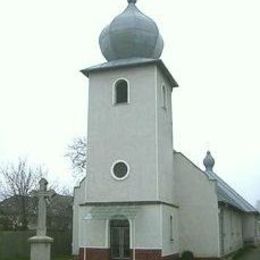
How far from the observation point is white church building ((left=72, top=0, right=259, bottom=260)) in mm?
25719

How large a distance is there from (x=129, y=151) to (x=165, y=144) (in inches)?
93.1

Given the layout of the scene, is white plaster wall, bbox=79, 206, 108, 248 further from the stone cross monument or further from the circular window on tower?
the stone cross monument

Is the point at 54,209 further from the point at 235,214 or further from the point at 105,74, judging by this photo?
the point at 105,74

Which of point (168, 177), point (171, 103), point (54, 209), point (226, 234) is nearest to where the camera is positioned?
point (168, 177)

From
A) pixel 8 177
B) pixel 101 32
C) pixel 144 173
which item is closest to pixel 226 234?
pixel 144 173

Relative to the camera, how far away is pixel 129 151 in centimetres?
2666

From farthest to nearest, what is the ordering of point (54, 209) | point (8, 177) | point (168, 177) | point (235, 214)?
point (54, 209)
point (8, 177)
point (235, 214)
point (168, 177)

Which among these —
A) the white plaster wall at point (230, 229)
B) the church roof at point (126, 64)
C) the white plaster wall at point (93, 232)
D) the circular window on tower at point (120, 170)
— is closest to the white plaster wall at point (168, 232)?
the circular window on tower at point (120, 170)

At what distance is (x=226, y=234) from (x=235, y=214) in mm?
7535

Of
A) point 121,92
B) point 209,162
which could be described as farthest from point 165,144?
point 209,162

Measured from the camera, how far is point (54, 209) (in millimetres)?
48719

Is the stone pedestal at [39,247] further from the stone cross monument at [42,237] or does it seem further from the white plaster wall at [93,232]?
the white plaster wall at [93,232]

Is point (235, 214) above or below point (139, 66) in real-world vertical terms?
below

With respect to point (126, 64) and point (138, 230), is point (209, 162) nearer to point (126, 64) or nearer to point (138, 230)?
point (126, 64)
